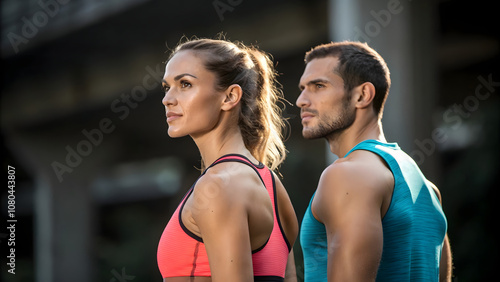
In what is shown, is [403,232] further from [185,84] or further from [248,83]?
[185,84]

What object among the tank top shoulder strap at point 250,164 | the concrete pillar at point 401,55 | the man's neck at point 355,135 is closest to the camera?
the tank top shoulder strap at point 250,164

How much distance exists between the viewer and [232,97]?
2961 mm

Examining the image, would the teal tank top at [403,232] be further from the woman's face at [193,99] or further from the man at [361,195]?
the woman's face at [193,99]

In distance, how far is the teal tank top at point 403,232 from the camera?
3.06 m

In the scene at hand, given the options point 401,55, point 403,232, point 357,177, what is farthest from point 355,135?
point 401,55

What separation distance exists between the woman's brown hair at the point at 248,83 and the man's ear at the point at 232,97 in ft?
0.08

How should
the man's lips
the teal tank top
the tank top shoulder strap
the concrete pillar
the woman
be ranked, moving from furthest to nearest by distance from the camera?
the concrete pillar
the man's lips
the teal tank top
the tank top shoulder strap
the woman

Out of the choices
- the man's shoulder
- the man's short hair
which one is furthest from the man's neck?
the man's shoulder

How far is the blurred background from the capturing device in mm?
8289

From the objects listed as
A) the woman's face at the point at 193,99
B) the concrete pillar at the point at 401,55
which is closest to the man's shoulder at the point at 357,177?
the woman's face at the point at 193,99

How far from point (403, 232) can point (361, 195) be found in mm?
326

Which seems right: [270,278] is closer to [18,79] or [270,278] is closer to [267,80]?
[267,80]

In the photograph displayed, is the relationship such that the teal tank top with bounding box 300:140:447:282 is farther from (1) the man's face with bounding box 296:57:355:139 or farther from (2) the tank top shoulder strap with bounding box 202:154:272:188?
(2) the tank top shoulder strap with bounding box 202:154:272:188

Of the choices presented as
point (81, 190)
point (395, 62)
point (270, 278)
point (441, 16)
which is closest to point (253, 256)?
point (270, 278)
